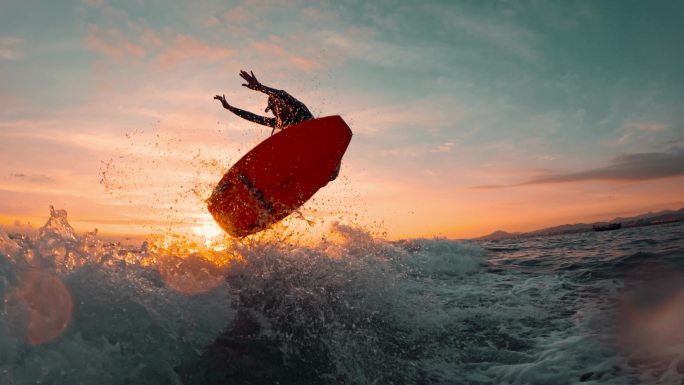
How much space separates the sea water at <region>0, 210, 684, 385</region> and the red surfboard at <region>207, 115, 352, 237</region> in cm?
75

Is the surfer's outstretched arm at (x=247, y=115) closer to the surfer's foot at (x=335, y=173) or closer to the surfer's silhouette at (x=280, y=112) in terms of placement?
the surfer's silhouette at (x=280, y=112)

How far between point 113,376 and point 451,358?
3.71 meters

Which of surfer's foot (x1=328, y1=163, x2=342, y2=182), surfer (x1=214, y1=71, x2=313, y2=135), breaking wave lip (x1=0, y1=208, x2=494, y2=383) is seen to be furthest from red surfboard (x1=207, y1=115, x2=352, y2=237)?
breaking wave lip (x1=0, y1=208, x2=494, y2=383)

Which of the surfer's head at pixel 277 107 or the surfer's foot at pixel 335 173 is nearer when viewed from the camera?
the surfer's head at pixel 277 107

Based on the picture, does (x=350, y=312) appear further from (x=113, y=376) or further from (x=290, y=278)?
(x=113, y=376)

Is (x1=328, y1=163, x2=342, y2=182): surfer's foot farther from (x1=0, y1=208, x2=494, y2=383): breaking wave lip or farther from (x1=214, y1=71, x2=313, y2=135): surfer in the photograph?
(x1=0, y1=208, x2=494, y2=383): breaking wave lip

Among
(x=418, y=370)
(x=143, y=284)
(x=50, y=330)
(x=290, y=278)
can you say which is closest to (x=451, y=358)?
(x=418, y=370)

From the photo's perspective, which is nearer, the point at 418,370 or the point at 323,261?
the point at 418,370

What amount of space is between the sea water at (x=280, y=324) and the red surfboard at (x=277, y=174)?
747 mm

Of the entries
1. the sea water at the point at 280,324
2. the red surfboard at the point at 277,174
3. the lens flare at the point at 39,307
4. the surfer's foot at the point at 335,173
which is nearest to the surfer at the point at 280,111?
the red surfboard at the point at 277,174

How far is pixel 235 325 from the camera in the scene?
4738 mm

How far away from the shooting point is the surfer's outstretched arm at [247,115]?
7.71 meters

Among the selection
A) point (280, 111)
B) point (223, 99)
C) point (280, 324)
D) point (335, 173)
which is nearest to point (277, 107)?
point (280, 111)

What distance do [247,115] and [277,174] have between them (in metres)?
1.39
